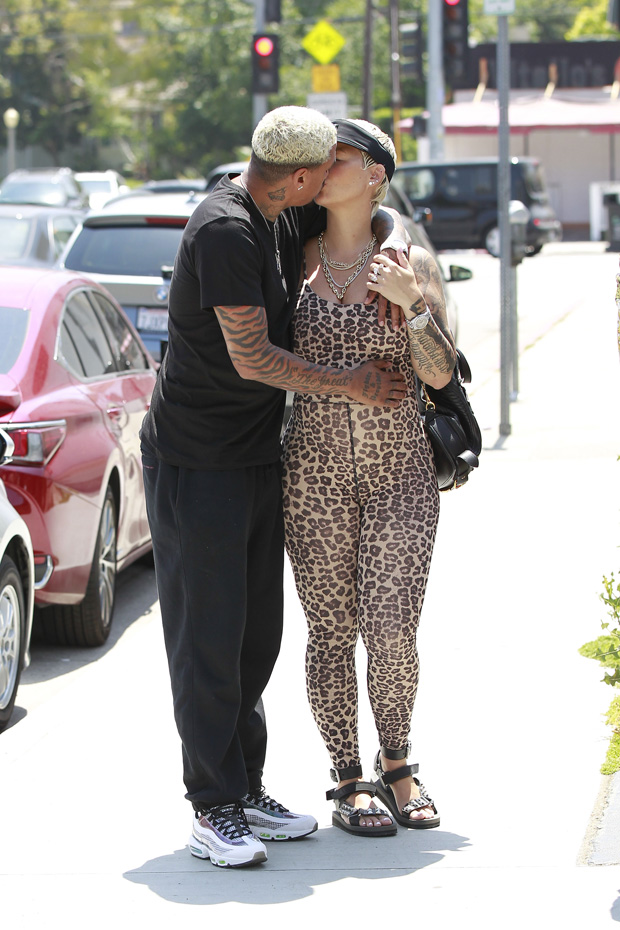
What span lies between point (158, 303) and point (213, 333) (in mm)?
6320

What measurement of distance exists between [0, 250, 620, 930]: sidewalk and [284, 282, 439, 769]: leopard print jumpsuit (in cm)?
48

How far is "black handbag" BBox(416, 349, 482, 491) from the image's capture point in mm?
3748

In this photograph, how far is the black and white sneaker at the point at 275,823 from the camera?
12.2ft

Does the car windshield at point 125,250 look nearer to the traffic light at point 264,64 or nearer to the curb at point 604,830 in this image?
the curb at point 604,830

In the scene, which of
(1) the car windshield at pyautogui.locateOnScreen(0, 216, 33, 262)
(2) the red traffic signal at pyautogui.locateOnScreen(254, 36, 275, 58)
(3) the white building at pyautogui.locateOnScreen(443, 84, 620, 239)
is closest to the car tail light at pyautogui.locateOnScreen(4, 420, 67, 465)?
(1) the car windshield at pyautogui.locateOnScreen(0, 216, 33, 262)

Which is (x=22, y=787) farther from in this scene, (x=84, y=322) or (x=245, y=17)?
(x=245, y=17)

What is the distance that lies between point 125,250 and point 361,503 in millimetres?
6784

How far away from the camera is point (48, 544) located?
17.7ft

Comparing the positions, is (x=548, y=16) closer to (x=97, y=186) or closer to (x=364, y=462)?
(x=97, y=186)

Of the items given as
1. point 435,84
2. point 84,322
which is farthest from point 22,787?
point 435,84

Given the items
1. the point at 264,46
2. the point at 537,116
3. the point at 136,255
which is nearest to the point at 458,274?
the point at 136,255

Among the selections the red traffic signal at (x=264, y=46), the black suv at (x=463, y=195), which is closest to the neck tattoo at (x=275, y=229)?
the red traffic signal at (x=264, y=46)

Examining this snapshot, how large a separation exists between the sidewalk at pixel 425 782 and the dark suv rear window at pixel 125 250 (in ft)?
12.0

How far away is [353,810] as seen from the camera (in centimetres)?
375
